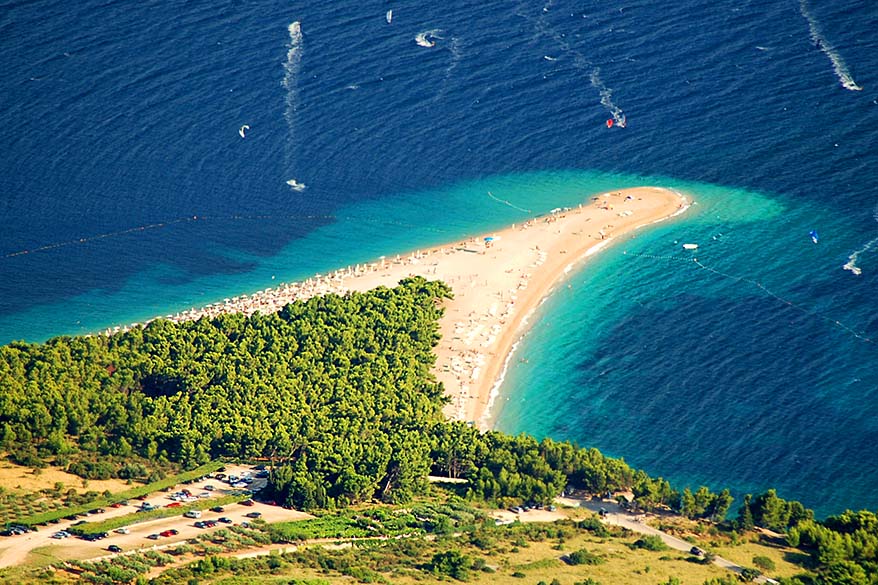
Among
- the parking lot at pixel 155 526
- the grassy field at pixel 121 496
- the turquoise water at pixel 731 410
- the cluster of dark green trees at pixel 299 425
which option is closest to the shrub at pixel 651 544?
the cluster of dark green trees at pixel 299 425

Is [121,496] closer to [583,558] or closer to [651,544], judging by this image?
[583,558]

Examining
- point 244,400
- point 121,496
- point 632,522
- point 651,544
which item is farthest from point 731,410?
point 121,496

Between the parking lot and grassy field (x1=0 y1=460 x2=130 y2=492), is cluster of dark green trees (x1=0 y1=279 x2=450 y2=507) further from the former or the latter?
the parking lot

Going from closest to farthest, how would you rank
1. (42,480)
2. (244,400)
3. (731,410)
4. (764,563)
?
(764,563) → (42,480) → (244,400) → (731,410)

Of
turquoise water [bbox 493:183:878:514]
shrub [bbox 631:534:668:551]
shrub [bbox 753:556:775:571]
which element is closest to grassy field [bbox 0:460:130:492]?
turquoise water [bbox 493:183:878:514]

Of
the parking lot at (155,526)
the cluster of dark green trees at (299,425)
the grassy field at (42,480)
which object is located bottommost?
the parking lot at (155,526)

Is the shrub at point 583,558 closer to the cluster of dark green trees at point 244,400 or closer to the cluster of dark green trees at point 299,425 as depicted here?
the cluster of dark green trees at point 299,425

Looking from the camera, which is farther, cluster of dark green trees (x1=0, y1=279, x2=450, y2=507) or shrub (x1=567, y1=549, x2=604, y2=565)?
cluster of dark green trees (x1=0, y1=279, x2=450, y2=507)
